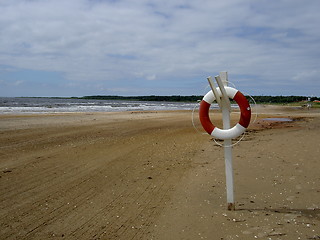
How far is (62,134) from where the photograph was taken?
1148 centimetres

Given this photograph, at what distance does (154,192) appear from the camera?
17.6 ft

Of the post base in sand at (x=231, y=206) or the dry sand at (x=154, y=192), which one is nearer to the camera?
the dry sand at (x=154, y=192)

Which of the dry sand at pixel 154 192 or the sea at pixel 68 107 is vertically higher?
the sea at pixel 68 107

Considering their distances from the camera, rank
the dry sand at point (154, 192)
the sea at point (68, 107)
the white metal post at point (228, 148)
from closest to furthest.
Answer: the dry sand at point (154, 192) < the white metal post at point (228, 148) < the sea at point (68, 107)

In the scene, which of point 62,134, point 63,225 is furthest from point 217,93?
point 62,134

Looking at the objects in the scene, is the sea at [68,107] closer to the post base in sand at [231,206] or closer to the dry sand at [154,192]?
the dry sand at [154,192]

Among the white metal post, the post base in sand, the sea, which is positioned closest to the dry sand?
the post base in sand

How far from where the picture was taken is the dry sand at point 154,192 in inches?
156

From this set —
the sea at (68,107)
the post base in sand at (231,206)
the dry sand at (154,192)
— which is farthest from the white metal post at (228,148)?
the sea at (68,107)

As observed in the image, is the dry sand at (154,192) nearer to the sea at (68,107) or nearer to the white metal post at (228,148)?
the white metal post at (228,148)

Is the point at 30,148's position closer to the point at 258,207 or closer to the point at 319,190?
the point at 258,207


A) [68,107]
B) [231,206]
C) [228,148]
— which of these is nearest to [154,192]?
[231,206]

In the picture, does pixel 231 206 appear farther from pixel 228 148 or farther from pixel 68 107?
pixel 68 107

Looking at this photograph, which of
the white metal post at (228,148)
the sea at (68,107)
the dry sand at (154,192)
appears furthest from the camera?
the sea at (68,107)
